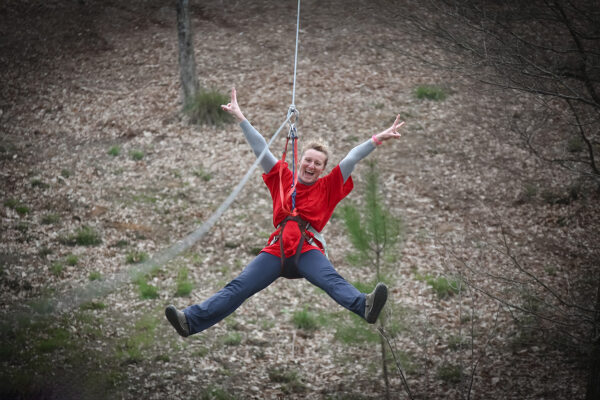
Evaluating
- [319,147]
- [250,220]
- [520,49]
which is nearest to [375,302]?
[319,147]

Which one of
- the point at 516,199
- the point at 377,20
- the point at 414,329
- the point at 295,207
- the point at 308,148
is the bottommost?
the point at 414,329

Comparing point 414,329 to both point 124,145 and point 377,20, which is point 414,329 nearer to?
point 124,145

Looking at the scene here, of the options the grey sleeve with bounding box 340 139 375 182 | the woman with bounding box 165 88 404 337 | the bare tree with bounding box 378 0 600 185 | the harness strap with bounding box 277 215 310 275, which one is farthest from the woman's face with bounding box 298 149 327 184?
the bare tree with bounding box 378 0 600 185

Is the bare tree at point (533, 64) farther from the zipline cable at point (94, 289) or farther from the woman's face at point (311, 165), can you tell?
the zipline cable at point (94, 289)

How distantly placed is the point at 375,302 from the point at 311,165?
1.20m

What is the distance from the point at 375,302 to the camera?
3.75 metres

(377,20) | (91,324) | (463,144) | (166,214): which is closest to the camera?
(91,324)

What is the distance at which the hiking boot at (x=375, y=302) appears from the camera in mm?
3730

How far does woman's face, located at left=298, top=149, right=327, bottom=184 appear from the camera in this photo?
4.33 metres

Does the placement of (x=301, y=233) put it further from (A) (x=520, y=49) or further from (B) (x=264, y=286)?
(A) (x=520, y=49)

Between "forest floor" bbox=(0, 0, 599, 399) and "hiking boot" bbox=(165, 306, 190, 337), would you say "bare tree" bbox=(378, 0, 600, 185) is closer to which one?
"forest floor" bbox=(0, 0, 599, 399)

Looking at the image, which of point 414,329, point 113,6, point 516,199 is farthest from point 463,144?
point 113,6

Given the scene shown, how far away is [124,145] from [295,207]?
668 cm

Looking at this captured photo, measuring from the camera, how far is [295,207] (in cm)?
430
